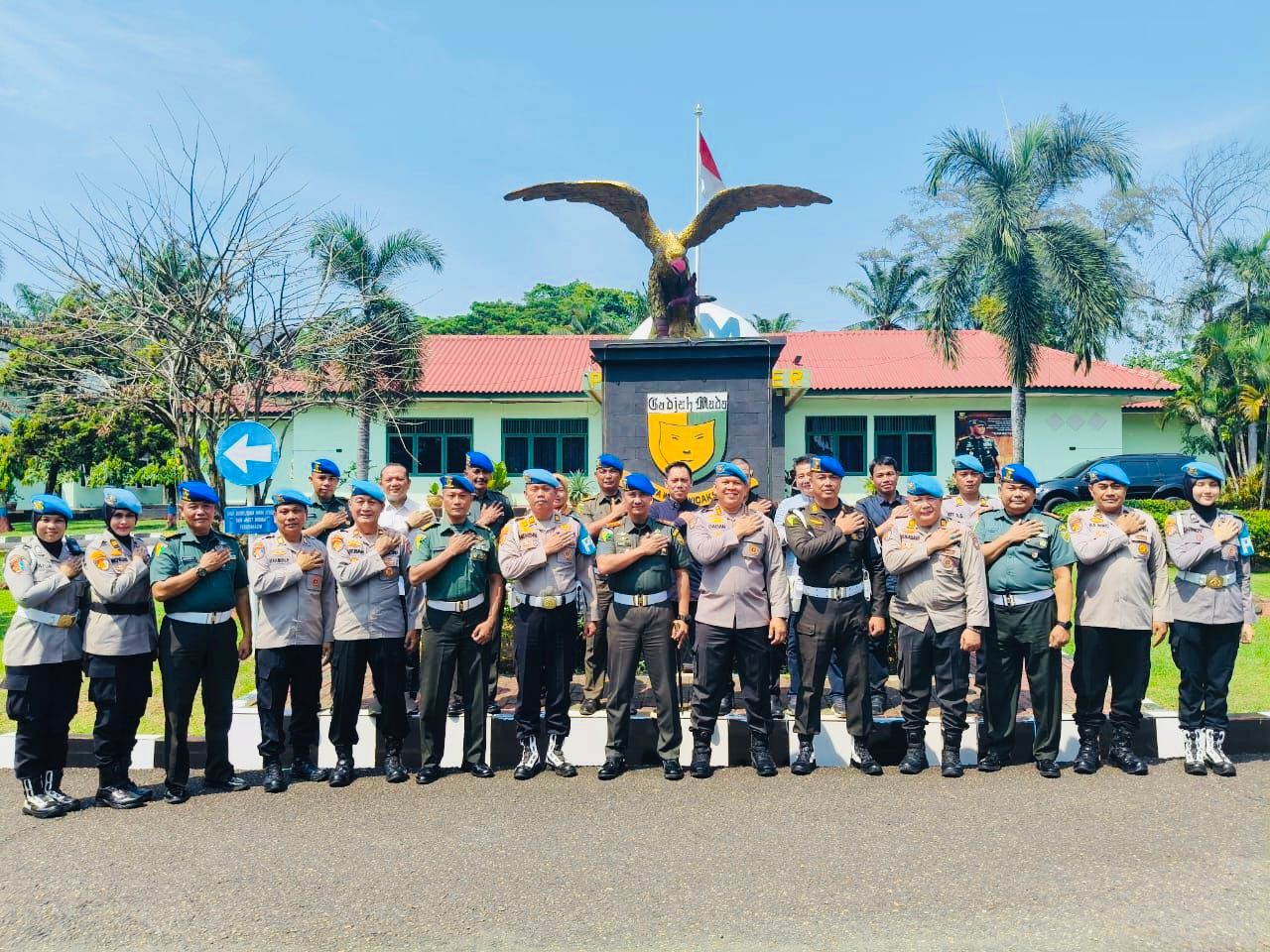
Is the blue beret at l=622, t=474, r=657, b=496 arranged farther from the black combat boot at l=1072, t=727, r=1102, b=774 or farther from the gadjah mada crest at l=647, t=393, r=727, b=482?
the gadjah mada crest at l=647, t=393, r=727, b=482

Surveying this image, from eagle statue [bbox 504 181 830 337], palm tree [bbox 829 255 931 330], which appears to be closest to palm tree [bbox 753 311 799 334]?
palm tree [bbox 829 255 931 330]

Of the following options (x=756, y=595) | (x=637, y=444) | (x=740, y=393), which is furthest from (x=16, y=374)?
(x=756, y=595)

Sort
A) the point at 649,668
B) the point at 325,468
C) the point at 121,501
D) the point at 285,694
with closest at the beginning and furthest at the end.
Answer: the point at 121,501 → the point at 285,694 → the point at 649,668 → the point at 325,468

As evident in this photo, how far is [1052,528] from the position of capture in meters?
4.86

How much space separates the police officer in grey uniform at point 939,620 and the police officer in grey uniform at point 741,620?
0.51 m

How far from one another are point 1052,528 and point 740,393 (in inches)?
151

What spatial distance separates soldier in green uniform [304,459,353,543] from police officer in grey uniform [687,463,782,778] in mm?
2156

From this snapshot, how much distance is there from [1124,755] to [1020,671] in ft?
2.15

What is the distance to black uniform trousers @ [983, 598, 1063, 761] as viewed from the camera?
15.6ft

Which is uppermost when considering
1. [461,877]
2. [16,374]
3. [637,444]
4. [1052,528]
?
[16,374]

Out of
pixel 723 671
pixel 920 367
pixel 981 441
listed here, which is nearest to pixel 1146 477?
pixel 981 441

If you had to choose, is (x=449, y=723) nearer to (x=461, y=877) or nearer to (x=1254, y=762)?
(x=461, y=877)

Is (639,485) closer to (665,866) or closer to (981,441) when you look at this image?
(665,866)

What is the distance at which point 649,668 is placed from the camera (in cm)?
492
